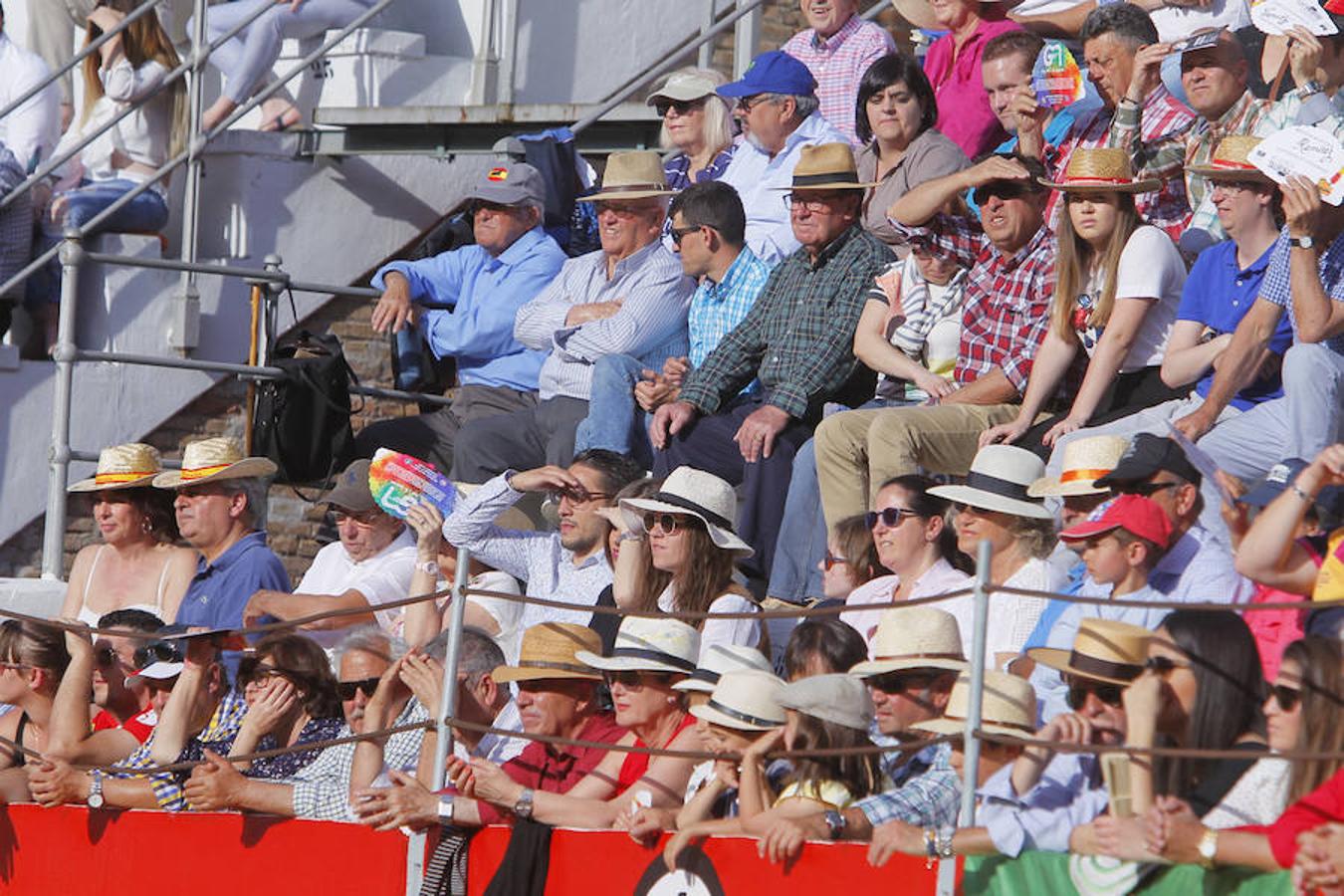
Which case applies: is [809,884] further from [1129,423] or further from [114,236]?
[114,236]

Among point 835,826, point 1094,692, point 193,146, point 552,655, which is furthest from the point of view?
point 193,146

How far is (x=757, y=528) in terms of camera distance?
843 centimetres

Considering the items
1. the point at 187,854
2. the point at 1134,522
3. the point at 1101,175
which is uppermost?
the point at 1101,175

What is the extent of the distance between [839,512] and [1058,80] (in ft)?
7.91

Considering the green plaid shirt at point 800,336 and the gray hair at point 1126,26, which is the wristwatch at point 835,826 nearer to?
the green plaid shirt at point 800,336

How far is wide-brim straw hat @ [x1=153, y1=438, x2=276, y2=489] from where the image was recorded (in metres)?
8.73

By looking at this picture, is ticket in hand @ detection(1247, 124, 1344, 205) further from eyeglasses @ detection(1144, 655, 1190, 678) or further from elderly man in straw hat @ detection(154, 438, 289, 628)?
elderly man in straw hat @ detection(154, 438, 289, 628)

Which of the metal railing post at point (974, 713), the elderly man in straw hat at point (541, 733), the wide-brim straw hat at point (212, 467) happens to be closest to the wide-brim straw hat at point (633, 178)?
the wide-brim straw hat at point (212, 467)

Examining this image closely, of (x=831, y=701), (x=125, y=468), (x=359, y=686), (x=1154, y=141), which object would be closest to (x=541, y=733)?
(x=359, y=686)

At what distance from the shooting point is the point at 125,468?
897 centimetres

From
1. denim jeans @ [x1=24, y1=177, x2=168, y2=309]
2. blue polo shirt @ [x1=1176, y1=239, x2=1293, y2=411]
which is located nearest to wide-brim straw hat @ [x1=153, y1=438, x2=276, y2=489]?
denim jeans @ [x1=24, y1=177, x2=168, y2=309]

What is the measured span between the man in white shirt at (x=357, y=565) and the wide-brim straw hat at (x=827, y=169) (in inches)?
73.2

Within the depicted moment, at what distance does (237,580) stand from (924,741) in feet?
12.3

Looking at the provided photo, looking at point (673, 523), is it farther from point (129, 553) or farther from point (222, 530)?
point (129, 553)
